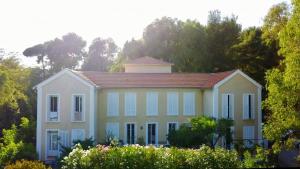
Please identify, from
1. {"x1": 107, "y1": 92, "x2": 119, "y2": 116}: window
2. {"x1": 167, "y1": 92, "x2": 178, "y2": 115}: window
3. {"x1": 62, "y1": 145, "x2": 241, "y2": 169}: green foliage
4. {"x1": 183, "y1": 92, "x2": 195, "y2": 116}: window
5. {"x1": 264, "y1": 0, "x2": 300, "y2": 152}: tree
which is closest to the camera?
{"x1": 62, "y1": 145, "x2": 241, "y2": 169}: green foliage

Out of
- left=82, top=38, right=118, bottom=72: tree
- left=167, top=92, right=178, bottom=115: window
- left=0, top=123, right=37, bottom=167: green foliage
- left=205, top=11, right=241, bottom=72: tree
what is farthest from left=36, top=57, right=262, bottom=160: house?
left=82, top=38, right=118, bottom=72: tree

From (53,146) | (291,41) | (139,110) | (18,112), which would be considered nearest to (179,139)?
(139,110)

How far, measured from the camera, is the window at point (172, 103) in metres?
40.4

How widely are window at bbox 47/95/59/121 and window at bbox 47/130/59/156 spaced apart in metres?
1.05

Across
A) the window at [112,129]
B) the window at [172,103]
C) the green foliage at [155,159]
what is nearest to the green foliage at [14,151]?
the window at [112,129]

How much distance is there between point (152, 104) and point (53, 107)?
7.81m

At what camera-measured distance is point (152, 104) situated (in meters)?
40.0

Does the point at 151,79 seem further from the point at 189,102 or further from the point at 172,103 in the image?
the point at 189,102

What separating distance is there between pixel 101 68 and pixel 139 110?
46.2 meters

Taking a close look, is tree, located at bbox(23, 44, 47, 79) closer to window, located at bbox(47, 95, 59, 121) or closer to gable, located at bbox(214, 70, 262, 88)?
window, located at bbox(47, 95, 59, 121)

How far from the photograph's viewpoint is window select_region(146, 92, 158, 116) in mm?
39938

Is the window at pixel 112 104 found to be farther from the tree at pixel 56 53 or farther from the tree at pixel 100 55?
the tree at pixel 100 55

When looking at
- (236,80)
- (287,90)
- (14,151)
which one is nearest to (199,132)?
(236,80)

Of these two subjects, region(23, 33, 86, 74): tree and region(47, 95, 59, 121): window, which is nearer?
region(47, 95, 59, 121): window
